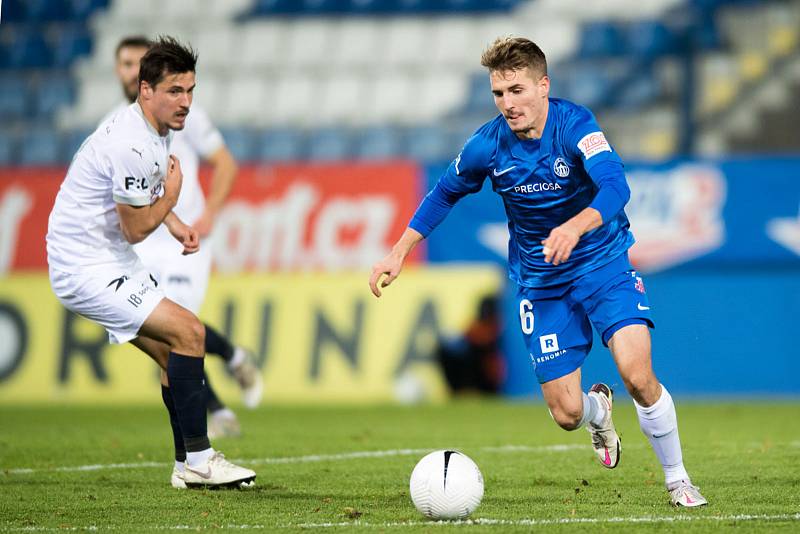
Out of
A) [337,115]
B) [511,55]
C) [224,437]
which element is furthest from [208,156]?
[337,115]

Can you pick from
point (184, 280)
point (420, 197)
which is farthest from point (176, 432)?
point (420, 197)

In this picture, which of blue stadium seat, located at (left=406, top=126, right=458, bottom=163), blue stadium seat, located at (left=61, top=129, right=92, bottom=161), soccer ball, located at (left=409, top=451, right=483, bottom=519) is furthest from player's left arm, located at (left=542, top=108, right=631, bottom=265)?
blue stadium seat, located at (left=61, top=129, right=92, bottom=161)

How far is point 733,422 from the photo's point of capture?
10867 millimetres

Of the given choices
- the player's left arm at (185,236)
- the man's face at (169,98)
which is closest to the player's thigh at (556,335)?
the player's left arm at (185,236)

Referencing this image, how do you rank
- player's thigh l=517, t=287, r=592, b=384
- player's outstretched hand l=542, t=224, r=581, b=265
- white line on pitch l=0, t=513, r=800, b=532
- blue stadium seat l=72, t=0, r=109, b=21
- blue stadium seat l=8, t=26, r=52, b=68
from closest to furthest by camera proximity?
player's outstretched hand l=542, t=224, r=581, b=265 → white line on pitch l=0, t=513, r=800, b=532 → player's thigh l=517, t=287, r=592, b=384 → blue stadium seat l=8, t=26, r=52, b=68 → blue stadium seat l=72, t=0, r=109, b=21

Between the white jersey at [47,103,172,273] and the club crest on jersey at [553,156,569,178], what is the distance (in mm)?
1959

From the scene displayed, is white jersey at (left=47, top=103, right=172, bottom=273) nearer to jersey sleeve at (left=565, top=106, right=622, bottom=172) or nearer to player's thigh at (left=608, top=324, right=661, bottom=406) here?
jersey sleeve at (left=565, top=106, right=622, bottom=172)

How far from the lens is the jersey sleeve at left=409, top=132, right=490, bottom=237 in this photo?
646 centimetres

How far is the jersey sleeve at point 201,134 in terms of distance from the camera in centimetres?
895

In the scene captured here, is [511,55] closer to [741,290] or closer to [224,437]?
[224,437]

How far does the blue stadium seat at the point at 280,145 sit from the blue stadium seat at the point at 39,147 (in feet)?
8.62

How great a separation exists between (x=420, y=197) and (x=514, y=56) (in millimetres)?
8477

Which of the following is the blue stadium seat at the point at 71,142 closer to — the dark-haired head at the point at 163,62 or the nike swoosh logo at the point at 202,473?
the dark-haired head at the point at 163,62

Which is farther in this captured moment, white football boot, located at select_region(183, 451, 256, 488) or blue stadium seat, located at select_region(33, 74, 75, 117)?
blue stadium seat, located at select_region(33, 74, 75, 117)
